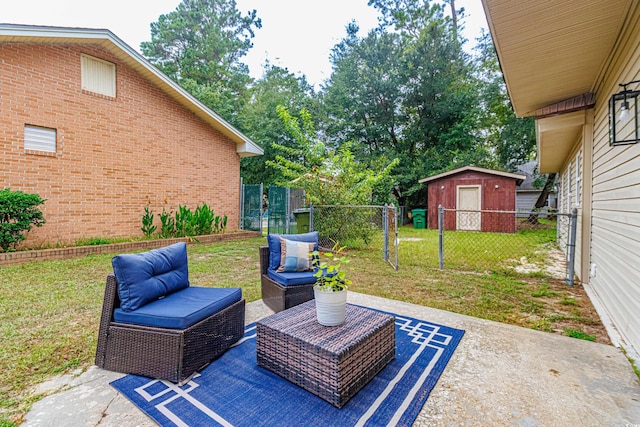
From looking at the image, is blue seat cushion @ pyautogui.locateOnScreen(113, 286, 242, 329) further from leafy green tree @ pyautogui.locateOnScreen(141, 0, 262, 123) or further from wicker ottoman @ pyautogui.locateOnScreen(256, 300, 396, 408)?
leafy green tree @ pyautogui.locateOnScreen(141, 0, 262, 123)

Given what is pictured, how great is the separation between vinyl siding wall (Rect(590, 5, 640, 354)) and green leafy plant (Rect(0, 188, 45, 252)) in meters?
8.68

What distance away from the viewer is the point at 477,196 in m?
12.5

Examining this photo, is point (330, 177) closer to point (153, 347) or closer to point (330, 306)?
point (330, 306)

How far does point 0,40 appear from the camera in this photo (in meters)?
6.02

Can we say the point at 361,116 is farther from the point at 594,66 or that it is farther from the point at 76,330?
the point at 76,330

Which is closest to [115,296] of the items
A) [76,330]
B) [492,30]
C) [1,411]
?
[1,411]

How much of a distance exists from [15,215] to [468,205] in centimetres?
1377

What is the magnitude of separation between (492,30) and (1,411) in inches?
178

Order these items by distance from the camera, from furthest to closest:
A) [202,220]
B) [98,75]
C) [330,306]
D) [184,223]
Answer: [202,220]
[184,223]
[98,75]
[330,306]

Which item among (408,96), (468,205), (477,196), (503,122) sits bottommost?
(468,205)

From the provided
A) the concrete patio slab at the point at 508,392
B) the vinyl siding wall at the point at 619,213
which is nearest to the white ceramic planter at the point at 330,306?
the concrete patio slab at the point at 508,392

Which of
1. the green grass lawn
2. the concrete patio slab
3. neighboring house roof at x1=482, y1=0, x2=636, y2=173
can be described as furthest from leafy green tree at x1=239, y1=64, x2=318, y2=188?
the concrete patio slab

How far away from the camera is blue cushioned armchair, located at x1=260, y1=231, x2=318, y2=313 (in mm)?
3146

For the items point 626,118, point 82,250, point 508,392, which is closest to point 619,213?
point 626,118
